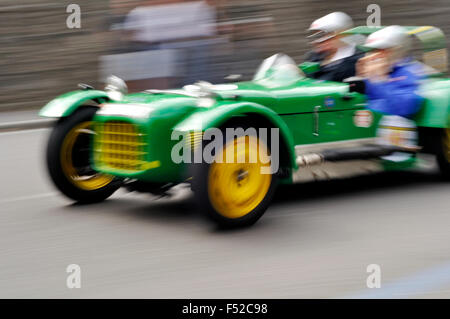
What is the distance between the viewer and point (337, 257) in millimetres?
4590

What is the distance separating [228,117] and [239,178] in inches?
14.8

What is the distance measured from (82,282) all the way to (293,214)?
5.78 ft

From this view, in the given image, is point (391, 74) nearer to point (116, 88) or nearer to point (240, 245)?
point (116, 88)

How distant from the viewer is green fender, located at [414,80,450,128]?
615 cm

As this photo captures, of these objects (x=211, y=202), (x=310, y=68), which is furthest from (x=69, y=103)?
(x=310, y=68)

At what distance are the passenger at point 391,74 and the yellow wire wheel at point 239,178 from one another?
4.26 ft

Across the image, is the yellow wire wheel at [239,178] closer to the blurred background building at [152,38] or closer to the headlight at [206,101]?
the headlight at [206,101]

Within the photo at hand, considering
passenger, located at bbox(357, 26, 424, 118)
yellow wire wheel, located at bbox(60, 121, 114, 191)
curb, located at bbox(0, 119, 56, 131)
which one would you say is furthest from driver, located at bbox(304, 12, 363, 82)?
curb, located at bbox(0, 119, 56, 131)

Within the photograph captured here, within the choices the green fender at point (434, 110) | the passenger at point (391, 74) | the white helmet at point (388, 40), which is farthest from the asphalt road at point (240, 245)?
the white helmet at point (388, 40)

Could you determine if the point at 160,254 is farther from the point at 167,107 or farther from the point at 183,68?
the point at 183,68

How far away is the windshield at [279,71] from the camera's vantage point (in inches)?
236

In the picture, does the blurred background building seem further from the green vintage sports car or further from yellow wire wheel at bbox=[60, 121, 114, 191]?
yellow wire wheel at bbox=[60, 121, 114, 191]

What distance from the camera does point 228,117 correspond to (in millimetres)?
5055
